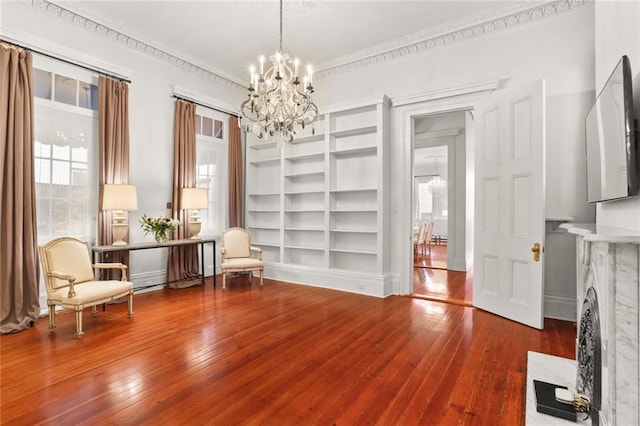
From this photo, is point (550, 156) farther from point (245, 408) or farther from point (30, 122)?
point (30, 122)

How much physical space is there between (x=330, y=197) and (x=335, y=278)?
132 centimetres

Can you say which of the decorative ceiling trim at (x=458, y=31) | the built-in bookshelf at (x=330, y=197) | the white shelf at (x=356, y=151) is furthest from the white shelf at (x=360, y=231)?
the decorative ceiling trim at (x=458, y=31)

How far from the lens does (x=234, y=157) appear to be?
20.6 ft

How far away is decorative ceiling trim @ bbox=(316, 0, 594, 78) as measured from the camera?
3.92m

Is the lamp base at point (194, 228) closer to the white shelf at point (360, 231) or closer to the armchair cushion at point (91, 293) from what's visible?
the armchair cushion at point (91, 293)

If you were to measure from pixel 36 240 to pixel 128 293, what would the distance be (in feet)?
3.90

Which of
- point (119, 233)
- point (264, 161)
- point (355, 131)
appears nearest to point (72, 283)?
point (119, 233)

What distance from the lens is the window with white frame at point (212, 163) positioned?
19.1ft

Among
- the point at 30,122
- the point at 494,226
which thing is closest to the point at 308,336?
the point at 494,226

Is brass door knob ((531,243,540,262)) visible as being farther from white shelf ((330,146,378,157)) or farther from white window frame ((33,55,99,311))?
white window frame ((33,55,99,311))

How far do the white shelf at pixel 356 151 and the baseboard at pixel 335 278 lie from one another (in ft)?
6.30

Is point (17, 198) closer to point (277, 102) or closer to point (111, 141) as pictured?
point (111, 141)

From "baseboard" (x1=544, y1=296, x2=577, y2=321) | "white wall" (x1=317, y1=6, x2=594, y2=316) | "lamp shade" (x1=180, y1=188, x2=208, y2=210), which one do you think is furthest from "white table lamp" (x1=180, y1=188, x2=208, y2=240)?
"baseboard" (x1=544, y1=296, x2=577, y2=321)

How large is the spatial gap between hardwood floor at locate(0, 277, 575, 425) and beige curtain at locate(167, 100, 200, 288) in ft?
3.70
